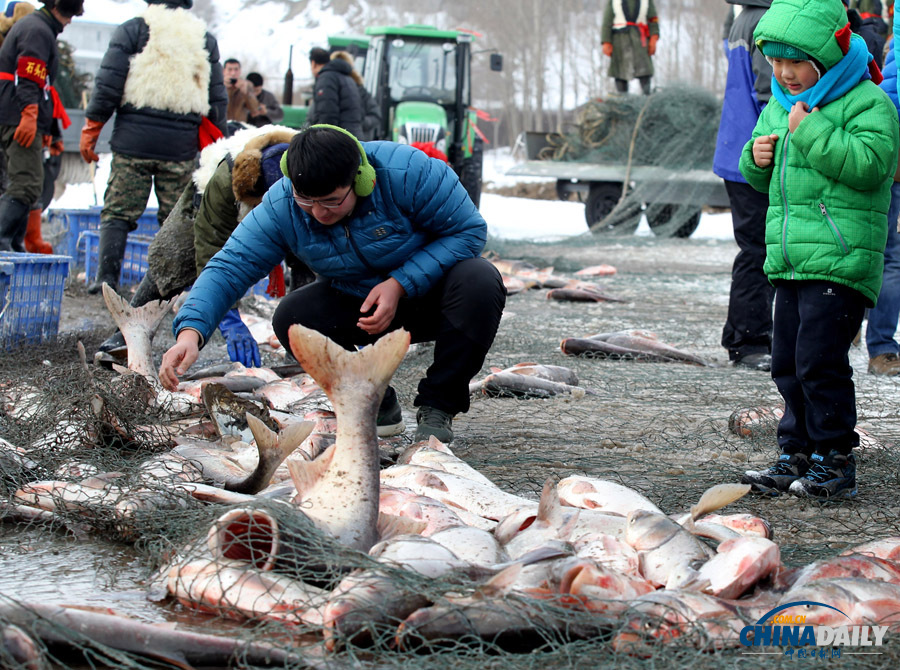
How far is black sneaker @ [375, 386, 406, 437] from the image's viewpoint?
168 inches

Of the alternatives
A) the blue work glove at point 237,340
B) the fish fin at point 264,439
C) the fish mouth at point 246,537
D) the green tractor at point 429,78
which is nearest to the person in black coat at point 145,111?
the blue work glove at point 237,340

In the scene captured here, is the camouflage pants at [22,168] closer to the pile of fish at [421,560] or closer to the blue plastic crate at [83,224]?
the blue plastic crate at [83,224]

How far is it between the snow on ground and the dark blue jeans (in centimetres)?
1063

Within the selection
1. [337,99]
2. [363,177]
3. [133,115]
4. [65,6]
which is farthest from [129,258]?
[363,177]

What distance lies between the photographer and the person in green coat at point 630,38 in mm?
17219

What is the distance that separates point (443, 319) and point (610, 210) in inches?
526

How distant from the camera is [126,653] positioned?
2002mm

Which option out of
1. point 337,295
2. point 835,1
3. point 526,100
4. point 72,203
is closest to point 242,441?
point 337,295

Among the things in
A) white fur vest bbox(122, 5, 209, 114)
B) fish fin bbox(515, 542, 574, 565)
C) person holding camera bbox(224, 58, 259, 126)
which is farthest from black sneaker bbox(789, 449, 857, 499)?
person holding camera bbox(224, 58, 259, 126)

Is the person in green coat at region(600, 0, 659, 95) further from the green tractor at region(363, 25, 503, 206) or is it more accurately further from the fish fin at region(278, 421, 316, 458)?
the fish fin at region(278, 421, 316, 458)

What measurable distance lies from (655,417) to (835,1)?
2.06 m

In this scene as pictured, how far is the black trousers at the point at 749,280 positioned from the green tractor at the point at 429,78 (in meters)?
9.77

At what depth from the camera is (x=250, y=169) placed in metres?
4.53

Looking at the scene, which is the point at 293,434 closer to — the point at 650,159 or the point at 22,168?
the point at 22,168
